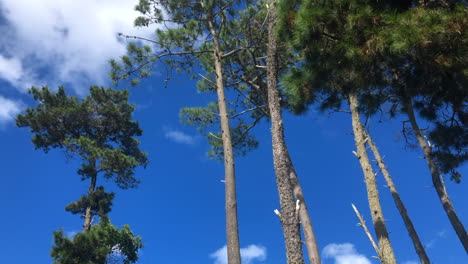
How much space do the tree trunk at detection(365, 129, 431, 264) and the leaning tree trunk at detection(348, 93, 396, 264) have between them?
0.32m

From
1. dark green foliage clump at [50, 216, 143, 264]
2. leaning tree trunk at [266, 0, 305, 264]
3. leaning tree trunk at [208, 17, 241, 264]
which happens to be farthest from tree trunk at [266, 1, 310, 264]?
dark green foliage clump at [50, 216, 143, 264]

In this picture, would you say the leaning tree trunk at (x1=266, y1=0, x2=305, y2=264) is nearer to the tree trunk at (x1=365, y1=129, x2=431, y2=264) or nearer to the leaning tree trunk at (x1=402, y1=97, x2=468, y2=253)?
the leaning tree trunk at (x1=402, y1=97, x2=468, y2=253)

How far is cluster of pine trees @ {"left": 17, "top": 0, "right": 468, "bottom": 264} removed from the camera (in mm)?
3771

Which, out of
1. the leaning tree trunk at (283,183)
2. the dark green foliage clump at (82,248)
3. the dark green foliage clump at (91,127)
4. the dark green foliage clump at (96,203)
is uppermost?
the dark green foliage clump at (91,127)

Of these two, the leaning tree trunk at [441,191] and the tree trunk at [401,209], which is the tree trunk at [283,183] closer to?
the leaning tree trunk at [441,191]

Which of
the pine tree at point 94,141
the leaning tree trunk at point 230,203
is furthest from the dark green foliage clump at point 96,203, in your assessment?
the leaning tree trunk at point 230,203

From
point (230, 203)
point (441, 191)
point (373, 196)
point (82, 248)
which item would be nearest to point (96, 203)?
point (82, 248)

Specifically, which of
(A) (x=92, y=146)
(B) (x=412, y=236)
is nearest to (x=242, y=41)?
(B) (x=412, y=236)

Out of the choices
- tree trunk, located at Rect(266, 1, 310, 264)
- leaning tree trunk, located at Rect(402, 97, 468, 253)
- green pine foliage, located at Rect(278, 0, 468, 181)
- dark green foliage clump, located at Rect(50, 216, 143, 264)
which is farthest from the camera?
dark green foliage clump, located at Rect(50, 216, 143, 264)

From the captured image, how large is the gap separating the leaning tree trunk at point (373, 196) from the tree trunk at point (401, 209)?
1.06 feet

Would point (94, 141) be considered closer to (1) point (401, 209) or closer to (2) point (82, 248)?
(2) point (82, 248)

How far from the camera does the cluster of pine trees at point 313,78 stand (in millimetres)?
3771

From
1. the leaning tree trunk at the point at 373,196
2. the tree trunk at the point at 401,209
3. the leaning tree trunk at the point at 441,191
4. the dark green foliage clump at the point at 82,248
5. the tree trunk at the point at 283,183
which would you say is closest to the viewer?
the tree trunk at the point at 283,183

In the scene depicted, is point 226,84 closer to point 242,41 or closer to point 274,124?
point 242,41
